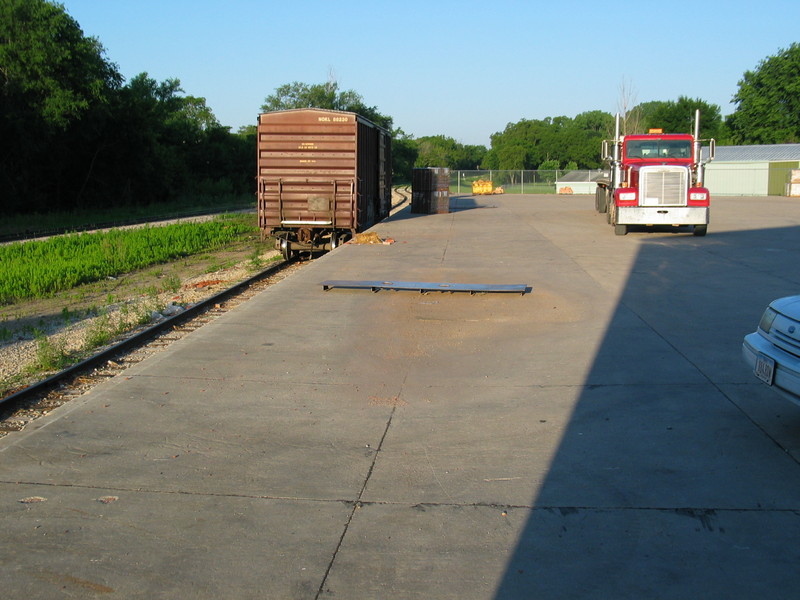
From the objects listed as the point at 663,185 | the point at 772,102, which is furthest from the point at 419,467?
the point at 772,102

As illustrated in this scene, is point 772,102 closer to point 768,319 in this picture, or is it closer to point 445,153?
point 445,153

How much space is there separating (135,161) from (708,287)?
146 ft

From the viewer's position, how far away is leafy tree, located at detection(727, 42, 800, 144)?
83875 millimetres

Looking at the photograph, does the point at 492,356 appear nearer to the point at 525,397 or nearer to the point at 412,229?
the point at 525,397

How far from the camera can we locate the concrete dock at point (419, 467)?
4246mm

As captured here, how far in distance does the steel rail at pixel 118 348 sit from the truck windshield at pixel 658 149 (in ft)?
49.8

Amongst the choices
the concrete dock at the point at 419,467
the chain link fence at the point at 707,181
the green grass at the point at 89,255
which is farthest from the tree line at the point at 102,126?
the concrete dock at the point at 419,467

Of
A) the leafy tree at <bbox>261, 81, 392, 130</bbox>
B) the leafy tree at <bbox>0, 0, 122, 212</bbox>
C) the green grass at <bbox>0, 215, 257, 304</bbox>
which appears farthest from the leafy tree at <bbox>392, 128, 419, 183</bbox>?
the green grass at <bbox>0, 215, 257, 304</bbox>

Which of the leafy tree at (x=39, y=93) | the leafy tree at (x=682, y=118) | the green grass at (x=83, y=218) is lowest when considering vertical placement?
the green grass at (x=83, y=218)

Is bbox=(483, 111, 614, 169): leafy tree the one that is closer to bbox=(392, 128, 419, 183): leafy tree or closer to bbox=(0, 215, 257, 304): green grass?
bbox=(392, 128, 419, 183): leafy tree

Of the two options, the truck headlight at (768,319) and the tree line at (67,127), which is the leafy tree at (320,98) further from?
the truck headlight at (768,319)

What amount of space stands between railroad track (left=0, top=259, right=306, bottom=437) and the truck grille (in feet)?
43.2

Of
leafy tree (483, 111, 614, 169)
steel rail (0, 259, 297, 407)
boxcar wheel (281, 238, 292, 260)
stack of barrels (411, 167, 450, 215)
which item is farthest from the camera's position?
leafy tree (483, 111, 614, 169)

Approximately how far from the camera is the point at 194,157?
6975 centimetres
